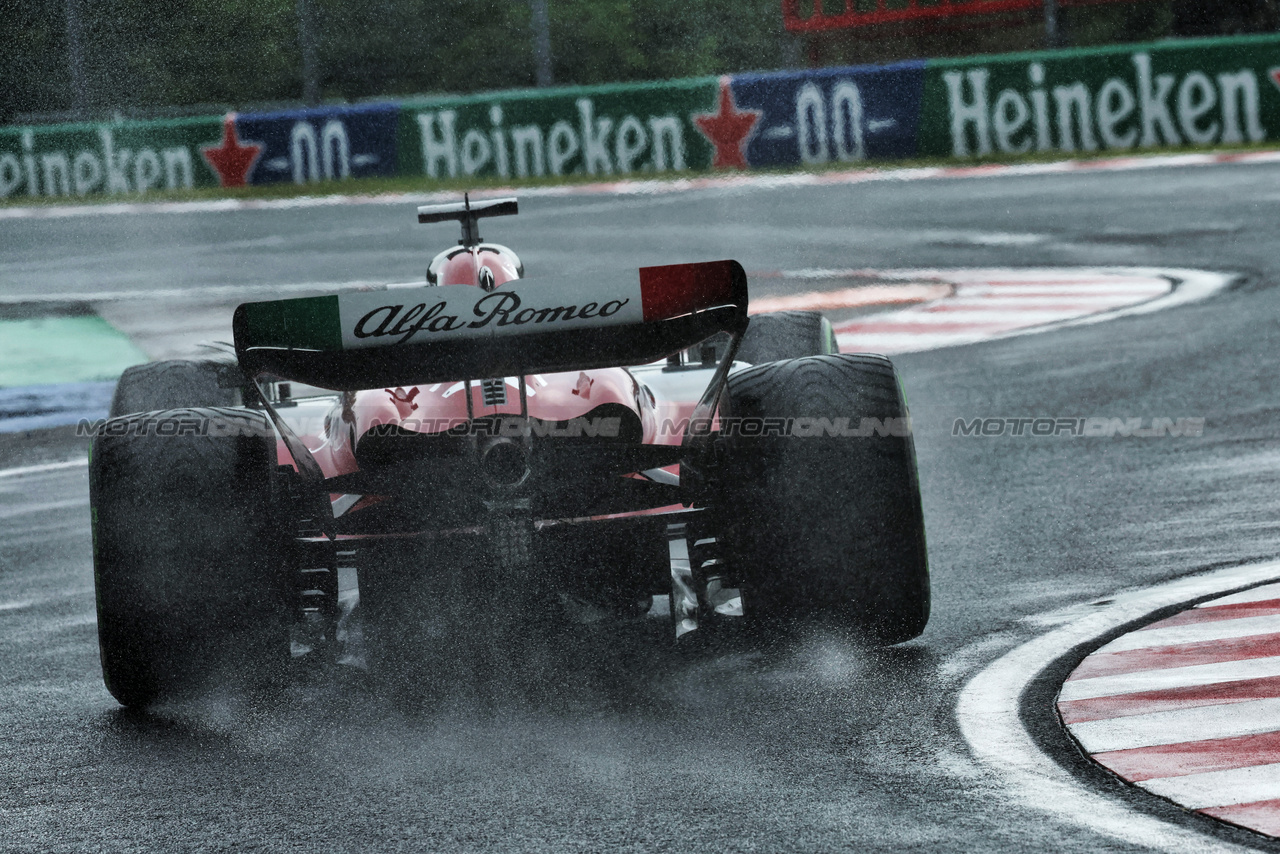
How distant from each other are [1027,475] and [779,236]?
9.05 meters


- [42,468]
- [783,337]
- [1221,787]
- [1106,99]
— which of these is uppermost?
[1106,99]

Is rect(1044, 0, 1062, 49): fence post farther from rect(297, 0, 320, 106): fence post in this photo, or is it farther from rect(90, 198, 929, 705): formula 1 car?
rect(90, 198, 929, 705): formula 1 car

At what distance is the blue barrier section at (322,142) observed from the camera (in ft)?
74.5

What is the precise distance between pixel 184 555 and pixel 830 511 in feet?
5.38

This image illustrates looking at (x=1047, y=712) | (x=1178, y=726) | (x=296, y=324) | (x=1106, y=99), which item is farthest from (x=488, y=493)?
(x=1106, y=99)

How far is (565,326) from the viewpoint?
426cm

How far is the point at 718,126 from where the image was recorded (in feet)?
69.6

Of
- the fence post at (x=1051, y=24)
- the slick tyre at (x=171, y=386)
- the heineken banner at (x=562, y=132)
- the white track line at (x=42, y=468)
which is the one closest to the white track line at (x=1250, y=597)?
the slick tyre at (x=171, y=386)

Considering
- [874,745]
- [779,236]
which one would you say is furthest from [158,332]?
[874,745]

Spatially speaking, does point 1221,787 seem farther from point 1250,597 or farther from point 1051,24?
point 1051,24

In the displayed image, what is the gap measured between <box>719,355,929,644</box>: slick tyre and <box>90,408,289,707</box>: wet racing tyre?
1.22 metres

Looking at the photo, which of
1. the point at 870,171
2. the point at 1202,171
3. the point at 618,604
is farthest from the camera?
the point at 870,171

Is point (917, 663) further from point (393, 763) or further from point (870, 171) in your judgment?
point (870, 171)

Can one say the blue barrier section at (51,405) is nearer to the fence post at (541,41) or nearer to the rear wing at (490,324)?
the rear wing at (490,324)
